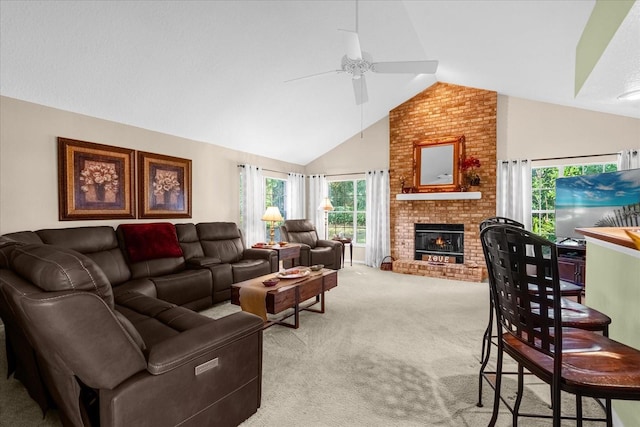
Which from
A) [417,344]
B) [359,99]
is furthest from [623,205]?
[359,99]

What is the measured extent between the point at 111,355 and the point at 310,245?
4.84 m

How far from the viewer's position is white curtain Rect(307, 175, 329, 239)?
283 inches

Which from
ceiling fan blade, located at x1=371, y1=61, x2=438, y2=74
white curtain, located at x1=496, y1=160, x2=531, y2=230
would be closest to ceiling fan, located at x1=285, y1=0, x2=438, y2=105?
ceiling fan blade, located at x1=371, y1=61, x2=438, y2=74

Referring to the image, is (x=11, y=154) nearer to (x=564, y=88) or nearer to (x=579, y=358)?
(x=579, y=358)

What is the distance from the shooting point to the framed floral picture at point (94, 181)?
3328 mm

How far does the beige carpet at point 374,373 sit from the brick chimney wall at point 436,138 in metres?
1.89

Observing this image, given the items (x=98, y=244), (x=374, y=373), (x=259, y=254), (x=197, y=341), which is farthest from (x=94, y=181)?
(x=374, y=373)

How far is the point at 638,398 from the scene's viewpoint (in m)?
1.00

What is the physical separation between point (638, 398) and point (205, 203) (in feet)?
16.6

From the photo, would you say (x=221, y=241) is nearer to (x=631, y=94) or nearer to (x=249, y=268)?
(x=249, y=268)

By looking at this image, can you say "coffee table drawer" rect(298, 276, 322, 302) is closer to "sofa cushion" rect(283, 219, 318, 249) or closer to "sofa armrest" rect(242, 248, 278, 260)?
"sofa armrest" rect(242, 248, 278, 260)

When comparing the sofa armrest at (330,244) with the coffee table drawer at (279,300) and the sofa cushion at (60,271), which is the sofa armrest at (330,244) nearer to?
the coffee table drawer at (279,300)

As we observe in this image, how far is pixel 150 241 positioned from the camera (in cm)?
362

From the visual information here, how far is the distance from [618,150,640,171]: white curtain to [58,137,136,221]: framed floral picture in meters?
6.74
